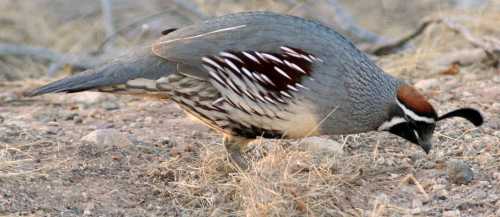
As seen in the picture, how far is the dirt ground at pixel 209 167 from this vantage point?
3.97 meters

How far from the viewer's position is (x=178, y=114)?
18.4 ft

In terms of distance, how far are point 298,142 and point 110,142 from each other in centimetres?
97

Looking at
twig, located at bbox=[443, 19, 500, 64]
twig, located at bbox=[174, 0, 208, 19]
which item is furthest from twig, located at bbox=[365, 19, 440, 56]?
twig, located at bbox=[174, 0, 208, 19]

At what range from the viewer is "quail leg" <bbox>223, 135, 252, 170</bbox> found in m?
4.46

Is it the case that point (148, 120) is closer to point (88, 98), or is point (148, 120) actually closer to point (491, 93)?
point (88, 98)

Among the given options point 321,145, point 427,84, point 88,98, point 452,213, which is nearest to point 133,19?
point 88,98

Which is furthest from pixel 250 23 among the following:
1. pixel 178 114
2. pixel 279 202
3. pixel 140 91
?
pixel 178 114

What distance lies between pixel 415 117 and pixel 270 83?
0.68 metres

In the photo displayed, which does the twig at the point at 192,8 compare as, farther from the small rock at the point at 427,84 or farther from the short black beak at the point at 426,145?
the short black beak at the point at 426,145

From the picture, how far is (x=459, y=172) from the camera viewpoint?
425 centimetres

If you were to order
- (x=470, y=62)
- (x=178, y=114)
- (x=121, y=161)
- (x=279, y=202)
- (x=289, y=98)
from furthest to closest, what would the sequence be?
(x=470, y=62) → (x=178, y=114) → (x=121, y=161) → (x=289, y=98) → (x=279, y=202)

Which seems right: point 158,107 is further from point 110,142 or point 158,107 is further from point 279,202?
point 279,202

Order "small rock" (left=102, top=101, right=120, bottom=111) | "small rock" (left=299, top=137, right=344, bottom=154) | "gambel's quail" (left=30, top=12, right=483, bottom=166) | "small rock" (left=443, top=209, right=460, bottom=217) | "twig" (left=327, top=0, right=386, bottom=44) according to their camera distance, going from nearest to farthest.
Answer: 1. "small rock" (left=443, top=209, right=460, bottom=217)
2. "gambel's quail" (left=30, top=12, right=483, bottom=166)
3. "small rock" (left=299, top=137, right=344, bottom=154)
4. "small rock" (left=102, top=101, right=120, bottom=111)
5. "twig" (left=327, top=0, right=386, bottom=44)

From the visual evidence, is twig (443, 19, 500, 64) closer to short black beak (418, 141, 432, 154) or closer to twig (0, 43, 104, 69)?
short black beak (418, 141, 432, 154)
